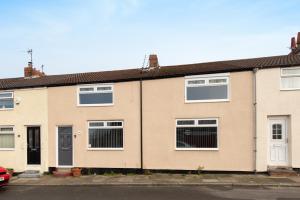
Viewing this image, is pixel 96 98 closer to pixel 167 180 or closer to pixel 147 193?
pixel 167 180

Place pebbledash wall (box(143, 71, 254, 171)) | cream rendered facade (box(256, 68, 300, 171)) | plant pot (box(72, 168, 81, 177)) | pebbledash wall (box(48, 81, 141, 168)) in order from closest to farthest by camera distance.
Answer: cream rendered facade (box(256, 68, 300, 171)), pebbledash wall (box(143, 71, 254, 171)), plant pot (box(72, 168, 81, 177)), pebbledash wall (box(48, 81, 141, 168))

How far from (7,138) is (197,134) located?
32.3 ft

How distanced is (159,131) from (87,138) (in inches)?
139

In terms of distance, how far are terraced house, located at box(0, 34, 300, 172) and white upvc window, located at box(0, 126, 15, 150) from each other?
0.17 feet

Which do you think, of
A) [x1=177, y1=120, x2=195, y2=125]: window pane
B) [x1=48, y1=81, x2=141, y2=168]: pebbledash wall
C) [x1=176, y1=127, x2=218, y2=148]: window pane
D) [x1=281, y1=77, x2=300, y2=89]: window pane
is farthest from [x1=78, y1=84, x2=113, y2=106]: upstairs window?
[x1=281, y1=77, x2=300, y2=89]: window pane

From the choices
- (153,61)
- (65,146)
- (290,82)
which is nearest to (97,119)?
(65,146)

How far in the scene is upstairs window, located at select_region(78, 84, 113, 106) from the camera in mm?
16016

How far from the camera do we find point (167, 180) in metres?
13.3

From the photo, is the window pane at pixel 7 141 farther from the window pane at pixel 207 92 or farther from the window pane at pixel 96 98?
the window pane at pixel 207 92

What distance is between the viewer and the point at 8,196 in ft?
38.0

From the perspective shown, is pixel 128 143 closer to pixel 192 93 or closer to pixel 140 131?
pixel 140 131

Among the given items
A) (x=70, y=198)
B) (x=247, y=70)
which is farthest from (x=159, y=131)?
(x=70, y=198)

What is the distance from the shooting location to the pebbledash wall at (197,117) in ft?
46.3

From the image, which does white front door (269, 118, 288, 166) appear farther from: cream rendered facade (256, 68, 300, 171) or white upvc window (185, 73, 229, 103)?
white upvc window (185, 73, 229, 103)
